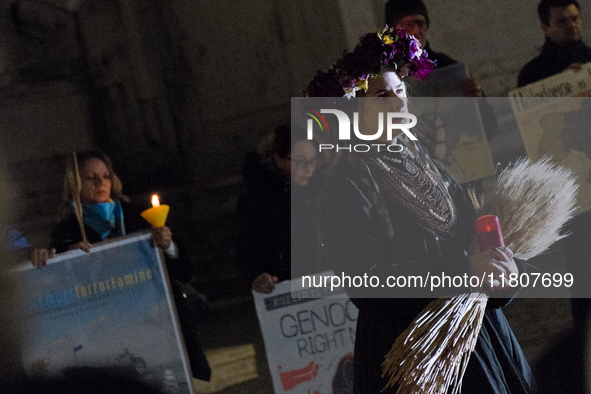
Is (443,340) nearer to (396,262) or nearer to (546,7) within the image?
(396,262)

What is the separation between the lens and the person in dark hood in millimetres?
2963

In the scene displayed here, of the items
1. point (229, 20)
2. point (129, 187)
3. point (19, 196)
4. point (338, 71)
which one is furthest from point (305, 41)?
point (338, 71)

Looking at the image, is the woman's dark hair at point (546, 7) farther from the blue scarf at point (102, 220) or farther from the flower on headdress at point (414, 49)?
the blue scarf at point (102, 220)

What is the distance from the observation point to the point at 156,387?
2764mm

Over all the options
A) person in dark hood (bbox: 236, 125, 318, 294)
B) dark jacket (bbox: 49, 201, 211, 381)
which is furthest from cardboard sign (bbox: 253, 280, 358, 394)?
dark jacket (bbox: 49, 201, 211, 381)

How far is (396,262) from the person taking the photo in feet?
5.88

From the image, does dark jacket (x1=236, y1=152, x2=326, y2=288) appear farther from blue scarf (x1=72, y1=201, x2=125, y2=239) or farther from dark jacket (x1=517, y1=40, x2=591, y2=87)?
dark jacket (x1=517, y1=40, x2=591, y2=87)

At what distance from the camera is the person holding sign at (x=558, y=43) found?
3.20m

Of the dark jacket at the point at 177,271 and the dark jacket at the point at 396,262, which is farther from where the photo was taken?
the dark jacket at the point at 177,271

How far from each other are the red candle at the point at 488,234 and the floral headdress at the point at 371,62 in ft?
1.83

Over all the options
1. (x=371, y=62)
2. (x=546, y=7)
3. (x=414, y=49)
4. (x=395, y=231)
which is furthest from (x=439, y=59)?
(x=395, y=231)

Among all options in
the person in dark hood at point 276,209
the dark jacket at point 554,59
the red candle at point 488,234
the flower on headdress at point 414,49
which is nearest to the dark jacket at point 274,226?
the person in dark hood at point 276,209

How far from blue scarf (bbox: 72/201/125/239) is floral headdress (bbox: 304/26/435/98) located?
→ 140cm

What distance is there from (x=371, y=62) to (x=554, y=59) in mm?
1766
